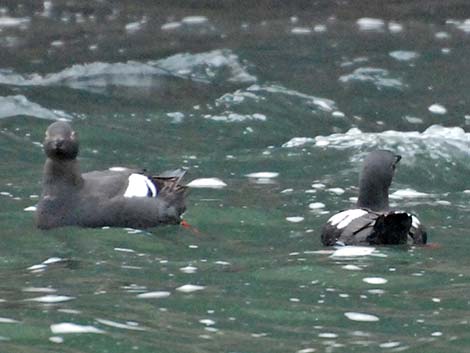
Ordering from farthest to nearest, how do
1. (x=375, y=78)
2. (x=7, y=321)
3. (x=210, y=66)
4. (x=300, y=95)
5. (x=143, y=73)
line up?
(x=210, y=66)
(x=143, y=73)
(x=375, y=78)
(x=300, y=95)
(x=7, y=321)

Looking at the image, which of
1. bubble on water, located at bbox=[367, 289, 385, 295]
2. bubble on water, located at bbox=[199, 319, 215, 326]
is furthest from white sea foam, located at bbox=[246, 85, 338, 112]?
bubble on water, located at bbox=[199, 319, 215, 326]

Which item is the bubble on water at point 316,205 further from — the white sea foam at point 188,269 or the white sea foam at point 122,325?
the white sea foam at point 122,325

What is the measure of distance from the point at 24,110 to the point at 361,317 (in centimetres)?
843

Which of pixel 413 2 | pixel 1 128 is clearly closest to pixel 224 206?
pixel 1 128

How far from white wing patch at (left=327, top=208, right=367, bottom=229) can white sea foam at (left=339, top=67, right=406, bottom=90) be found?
7.01 metres

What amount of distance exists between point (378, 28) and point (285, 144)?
557 cm

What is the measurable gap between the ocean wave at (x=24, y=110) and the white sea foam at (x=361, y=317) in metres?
8.01

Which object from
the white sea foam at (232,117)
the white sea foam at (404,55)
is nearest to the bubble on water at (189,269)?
the white sea foam at (232,117)

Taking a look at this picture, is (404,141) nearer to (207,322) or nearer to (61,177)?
(61,177)

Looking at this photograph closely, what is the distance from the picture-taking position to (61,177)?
12.0m

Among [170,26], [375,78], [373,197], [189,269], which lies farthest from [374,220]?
[170,26]

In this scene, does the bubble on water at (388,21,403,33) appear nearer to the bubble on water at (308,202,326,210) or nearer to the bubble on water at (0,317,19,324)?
the bubble on water at (308,202,326,210)

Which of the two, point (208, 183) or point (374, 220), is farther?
point (208, 183)

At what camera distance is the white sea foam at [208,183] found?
13.8 metres
